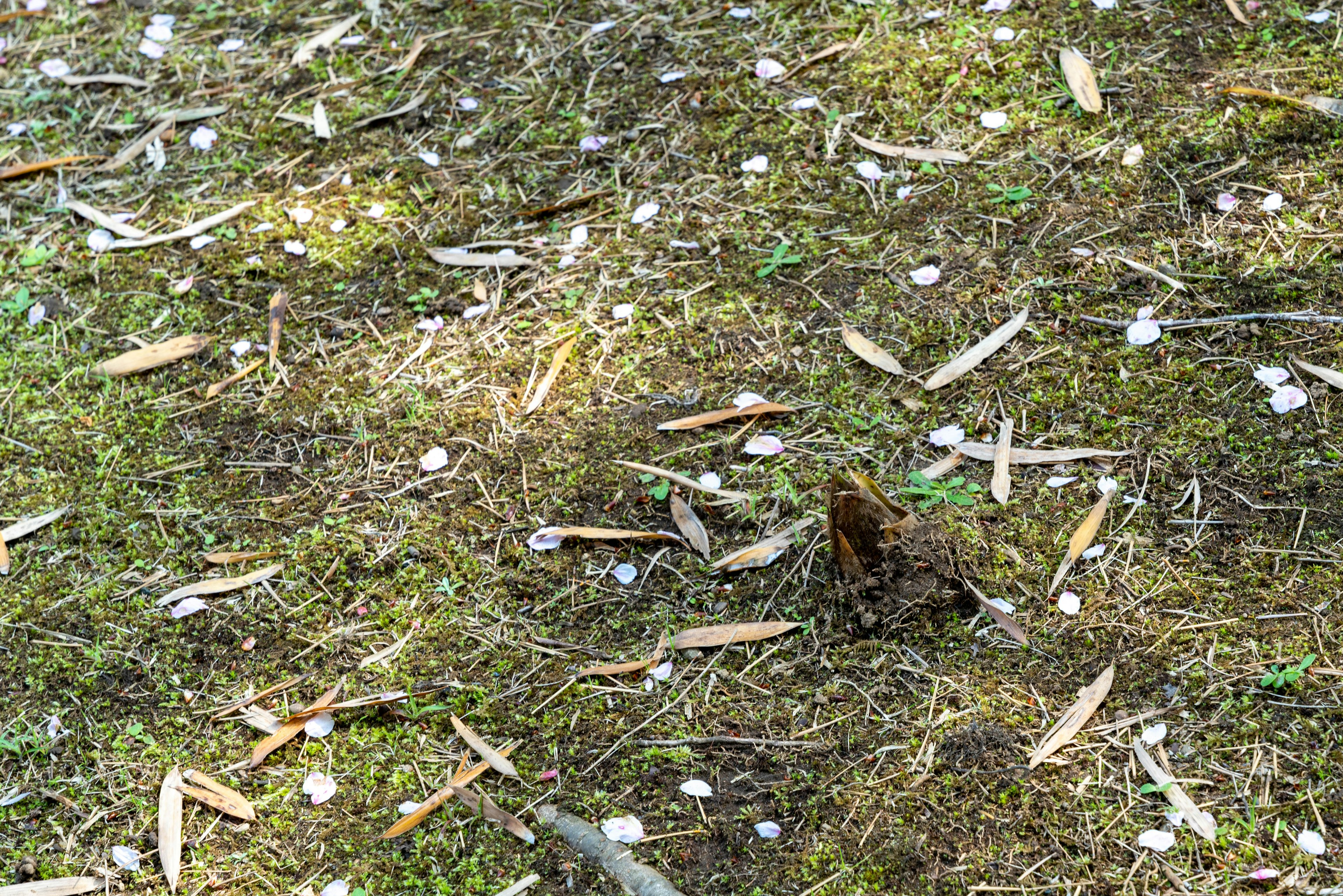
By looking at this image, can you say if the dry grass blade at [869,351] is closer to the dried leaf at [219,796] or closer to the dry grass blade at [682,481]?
the dry grass blade at [682,481]

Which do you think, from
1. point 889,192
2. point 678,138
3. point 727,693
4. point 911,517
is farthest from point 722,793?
point 678,138

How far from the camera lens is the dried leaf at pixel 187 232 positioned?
3463mm

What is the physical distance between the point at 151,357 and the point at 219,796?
1.47m

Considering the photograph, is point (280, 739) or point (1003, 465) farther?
point (1003, 465)

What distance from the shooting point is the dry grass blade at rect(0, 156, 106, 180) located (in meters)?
3.75

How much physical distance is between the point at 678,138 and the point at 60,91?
2.46 m

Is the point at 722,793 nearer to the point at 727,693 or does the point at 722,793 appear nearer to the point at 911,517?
the point at 727,693

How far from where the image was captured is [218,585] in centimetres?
262

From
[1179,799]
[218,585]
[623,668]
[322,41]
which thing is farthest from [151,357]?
[1179,799]

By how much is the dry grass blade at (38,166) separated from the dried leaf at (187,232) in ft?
1.75

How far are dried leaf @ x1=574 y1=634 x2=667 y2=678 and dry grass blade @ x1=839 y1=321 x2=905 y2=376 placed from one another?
38.2 inches

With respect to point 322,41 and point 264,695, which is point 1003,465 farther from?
point 322,41

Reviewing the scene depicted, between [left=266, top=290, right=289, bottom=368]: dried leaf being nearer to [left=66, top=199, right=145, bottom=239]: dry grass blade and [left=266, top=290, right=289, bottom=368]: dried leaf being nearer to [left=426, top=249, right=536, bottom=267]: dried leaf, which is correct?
A: [left=426, top=249, right=536, bottom=267]: dried leaf

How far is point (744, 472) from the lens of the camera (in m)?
2.65
